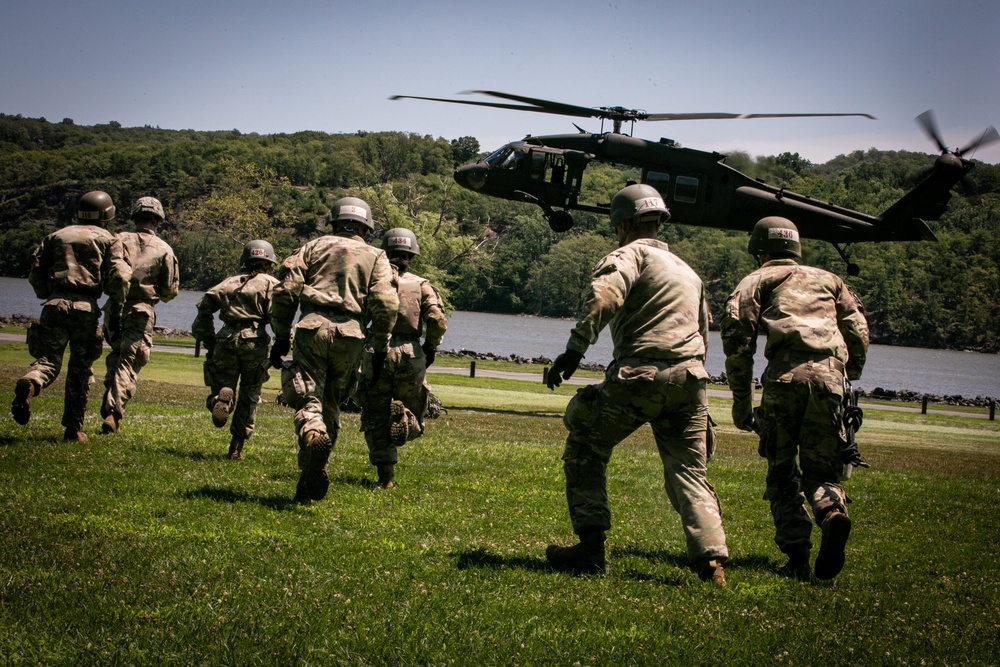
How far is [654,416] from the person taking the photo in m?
6.50

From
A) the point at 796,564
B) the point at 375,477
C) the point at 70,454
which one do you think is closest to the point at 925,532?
the point at 796,564

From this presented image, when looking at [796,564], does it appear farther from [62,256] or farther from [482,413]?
[482,413]

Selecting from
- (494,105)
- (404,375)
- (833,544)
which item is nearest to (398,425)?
(404,375)

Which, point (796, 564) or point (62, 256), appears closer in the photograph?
point (796, 564)

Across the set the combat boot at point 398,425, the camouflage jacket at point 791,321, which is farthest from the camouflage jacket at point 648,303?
the combat boot at point 398,425

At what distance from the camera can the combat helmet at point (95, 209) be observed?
10.5 metres

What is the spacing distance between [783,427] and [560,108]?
1760 cm

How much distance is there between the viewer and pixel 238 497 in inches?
320

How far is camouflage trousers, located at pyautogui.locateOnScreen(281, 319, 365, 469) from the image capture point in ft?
26.3

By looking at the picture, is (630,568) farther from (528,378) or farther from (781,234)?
(528,378)

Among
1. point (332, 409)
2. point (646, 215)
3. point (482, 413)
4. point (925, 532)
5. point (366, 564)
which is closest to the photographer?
point (366, 564)

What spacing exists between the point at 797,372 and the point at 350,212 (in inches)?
159

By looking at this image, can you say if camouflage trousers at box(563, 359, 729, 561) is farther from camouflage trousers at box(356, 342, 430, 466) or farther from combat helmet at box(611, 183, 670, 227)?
camouflage trousers at box(356, 342, 430, 466)

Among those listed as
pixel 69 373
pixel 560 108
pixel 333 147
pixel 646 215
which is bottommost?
pixel 69 373
